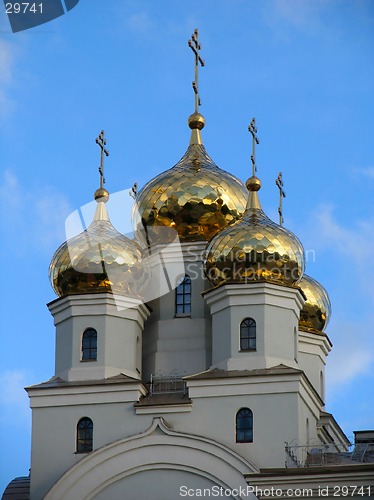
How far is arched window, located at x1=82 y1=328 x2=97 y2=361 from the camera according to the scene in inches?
1097

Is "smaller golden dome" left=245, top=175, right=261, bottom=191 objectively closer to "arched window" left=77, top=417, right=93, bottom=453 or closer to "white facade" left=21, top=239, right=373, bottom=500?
"white facade" left=21, top=239, right=373, bottom=500

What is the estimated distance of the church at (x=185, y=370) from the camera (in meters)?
26.3

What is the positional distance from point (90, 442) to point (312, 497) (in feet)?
13.9

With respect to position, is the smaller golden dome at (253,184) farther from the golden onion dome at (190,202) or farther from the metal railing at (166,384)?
the metal railing at (166,384)

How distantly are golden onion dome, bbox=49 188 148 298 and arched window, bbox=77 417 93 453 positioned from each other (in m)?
2.20

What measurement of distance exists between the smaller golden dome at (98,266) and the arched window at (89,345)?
69 cm

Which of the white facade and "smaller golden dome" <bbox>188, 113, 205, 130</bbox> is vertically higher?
"smaller golden dome" <bbox>188, 113, 205, 130</bbox>

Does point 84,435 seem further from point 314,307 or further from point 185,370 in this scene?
point 314,307

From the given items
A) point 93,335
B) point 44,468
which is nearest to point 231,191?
point 93,335

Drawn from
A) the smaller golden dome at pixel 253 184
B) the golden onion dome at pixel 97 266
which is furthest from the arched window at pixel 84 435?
the smaller golden dome at pixel 253 184

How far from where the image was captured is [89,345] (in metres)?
28.0

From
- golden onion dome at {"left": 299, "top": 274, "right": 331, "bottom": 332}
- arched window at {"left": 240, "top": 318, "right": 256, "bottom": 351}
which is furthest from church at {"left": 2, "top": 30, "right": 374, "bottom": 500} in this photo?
golden onion dome at {"left": 299, "top": 274, "right": 331, "bottom": 332}

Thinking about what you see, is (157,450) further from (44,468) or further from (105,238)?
(105,238)

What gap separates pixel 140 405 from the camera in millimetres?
27062
